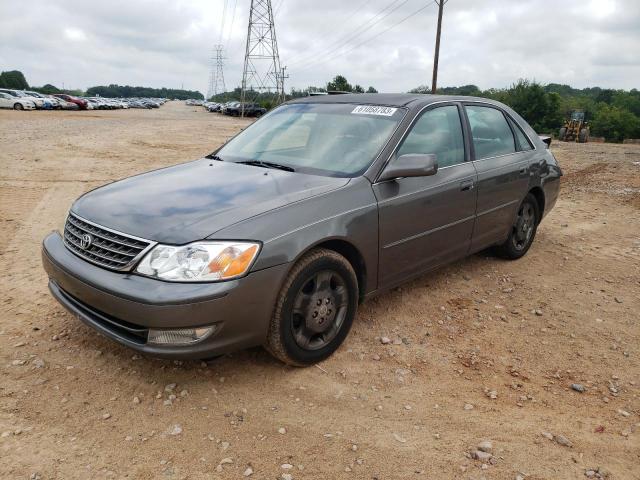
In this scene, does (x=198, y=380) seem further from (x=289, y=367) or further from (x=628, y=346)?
(x=628, y=346)

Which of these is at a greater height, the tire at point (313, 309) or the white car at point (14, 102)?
the white car at point (14, 102)

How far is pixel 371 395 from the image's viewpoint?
291 centimetres

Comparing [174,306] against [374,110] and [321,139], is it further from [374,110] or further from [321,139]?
[374,110]

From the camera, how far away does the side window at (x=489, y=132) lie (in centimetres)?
444

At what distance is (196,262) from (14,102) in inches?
1709

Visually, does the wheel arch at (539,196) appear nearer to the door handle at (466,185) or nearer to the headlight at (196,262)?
the door handle at (466,185)

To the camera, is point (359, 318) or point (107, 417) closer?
point (107, 417)

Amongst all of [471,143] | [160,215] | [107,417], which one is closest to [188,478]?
[107,417]

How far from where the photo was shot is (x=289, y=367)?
3.14m

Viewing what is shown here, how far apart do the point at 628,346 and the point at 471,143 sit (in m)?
1.96

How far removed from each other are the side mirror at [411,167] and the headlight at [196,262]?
125 cm

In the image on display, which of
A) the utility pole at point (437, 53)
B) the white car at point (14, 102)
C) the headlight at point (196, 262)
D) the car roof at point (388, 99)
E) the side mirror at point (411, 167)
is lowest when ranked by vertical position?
the headlight at point (196, 262)

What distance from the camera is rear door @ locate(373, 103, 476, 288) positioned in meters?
3.48

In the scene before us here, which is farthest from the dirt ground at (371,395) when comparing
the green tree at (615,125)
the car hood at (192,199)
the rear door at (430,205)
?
the green tree at (615,125)
